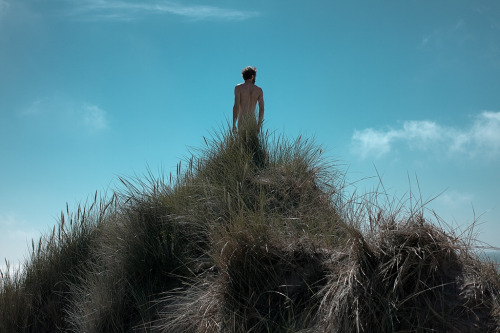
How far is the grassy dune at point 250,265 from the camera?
439 centimetres

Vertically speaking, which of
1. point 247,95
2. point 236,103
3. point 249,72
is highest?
point 249,72

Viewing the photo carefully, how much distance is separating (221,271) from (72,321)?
2.82m

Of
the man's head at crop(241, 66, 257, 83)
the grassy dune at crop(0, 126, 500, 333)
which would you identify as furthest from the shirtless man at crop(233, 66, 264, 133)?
the grassy dune at crop(0, 126, 500, 333)

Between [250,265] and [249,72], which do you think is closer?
[250,265]

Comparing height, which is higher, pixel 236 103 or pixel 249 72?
pixel 249 72

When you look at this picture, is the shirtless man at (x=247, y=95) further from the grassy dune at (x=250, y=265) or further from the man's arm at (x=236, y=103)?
the grassy dune at (x=250, y=265)

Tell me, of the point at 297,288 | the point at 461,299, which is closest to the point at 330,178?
the point at 297,288

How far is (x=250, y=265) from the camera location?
5004 mm

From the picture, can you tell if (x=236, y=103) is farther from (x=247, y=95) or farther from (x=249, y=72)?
(x=249, y=72)

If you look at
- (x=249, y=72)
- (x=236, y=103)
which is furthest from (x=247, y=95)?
(x=249, y=72)

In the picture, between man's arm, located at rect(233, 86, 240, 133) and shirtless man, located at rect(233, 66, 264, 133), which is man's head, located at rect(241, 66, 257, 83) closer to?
shirtless man, located at rect(233, 66, 264, 133)

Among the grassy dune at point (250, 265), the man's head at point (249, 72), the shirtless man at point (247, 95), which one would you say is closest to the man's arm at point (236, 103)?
the shirtless man at point (247, 95)

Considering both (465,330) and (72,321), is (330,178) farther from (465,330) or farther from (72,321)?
(72,321)

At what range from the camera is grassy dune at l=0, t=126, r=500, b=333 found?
4391 millimetres
